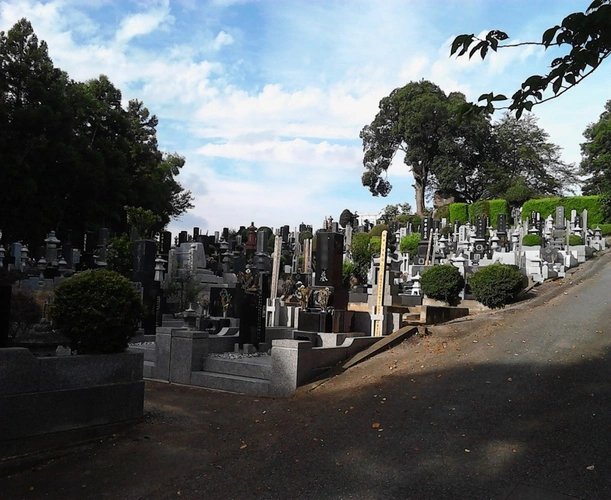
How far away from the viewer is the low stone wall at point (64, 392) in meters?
5.54

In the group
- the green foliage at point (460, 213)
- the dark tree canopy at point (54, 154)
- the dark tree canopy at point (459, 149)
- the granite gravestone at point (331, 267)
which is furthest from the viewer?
the dark tree canopy at point (459, 149)

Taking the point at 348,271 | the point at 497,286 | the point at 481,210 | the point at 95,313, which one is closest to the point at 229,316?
the point at 348,271

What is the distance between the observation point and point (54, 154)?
32375mm

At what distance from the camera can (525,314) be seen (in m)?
13.6

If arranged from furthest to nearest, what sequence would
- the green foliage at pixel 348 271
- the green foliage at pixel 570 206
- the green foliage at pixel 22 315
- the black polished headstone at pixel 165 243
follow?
the green foliage at pixel 570 206, the black polished headstone at pixel 165 243, the green foliage at pixel 348 271, the green foliage at pixel 22 315

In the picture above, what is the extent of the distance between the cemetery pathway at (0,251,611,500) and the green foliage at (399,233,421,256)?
76.3 feet

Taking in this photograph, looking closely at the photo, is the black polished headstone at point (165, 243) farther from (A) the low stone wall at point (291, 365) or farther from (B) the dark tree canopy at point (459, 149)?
(B) the dark tree canopy at point (459, 149)

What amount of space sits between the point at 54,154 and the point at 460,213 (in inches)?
1277

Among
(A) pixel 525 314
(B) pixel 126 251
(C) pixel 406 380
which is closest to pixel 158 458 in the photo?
(C) pixel 406 380

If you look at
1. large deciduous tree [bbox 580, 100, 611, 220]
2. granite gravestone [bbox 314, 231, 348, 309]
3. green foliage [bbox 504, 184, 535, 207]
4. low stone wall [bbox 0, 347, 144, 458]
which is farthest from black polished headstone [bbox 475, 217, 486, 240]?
low stone wall [bbox 0, 347, 144, 458]

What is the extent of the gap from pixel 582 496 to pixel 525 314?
9.70 m

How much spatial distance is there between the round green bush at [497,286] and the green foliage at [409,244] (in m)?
15.1

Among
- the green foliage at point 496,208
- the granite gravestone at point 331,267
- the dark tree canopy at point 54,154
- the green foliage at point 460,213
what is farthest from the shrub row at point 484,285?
the green foliage at point 460,213

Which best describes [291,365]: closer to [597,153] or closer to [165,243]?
[165,243]
